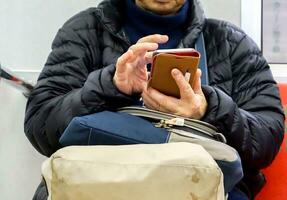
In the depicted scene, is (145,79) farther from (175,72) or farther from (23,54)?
(23,54)

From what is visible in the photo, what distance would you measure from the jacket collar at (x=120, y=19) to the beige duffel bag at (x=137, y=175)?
53 centimetres

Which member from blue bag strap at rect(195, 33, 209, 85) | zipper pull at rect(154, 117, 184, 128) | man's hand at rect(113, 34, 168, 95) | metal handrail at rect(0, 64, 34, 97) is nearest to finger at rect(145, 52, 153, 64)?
man's hand at rect(113, 34, 168, 95)

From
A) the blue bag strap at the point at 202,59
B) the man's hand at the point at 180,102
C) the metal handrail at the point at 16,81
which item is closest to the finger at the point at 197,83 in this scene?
the man's hand at the point at 180,102

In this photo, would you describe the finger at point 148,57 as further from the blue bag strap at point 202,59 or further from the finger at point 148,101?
the blue bag strap at point 202,59

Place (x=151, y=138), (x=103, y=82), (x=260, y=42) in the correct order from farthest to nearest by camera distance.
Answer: (x=260, y=42) → (x=103, y=82) → (x=151, y=138)

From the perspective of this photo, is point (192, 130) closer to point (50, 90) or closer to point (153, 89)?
point (153, 89)

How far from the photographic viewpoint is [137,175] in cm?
78

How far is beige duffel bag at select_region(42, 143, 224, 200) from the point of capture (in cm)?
77

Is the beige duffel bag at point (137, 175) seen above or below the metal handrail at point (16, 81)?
above

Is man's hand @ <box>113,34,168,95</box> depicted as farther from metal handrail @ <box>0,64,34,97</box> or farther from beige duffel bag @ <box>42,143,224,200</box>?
metal handrail @ <box>0,64,34,97</box>

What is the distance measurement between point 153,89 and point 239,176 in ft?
0.80

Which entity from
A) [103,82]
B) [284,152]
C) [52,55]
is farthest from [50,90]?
[284,152]

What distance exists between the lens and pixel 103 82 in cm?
101

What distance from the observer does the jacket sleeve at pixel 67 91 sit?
102cm
